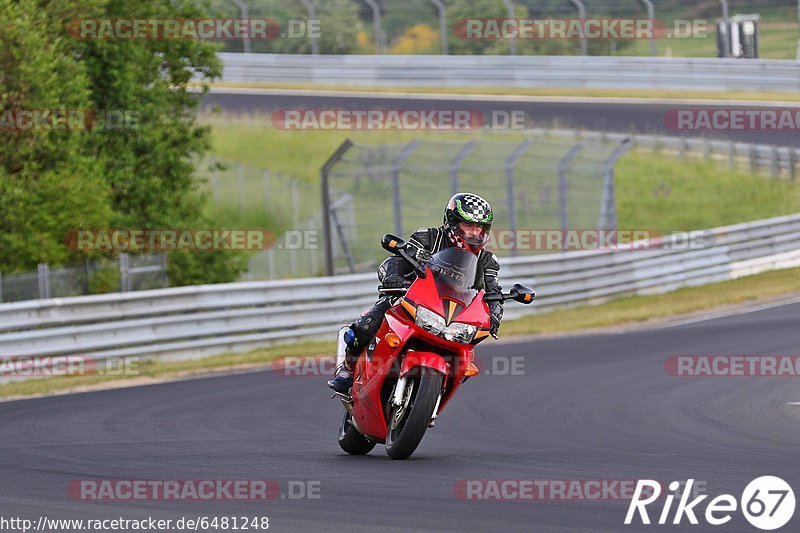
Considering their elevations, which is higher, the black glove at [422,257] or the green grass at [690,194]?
the black glove at [422,257]

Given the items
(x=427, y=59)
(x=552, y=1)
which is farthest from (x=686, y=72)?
(x=427, y=59)

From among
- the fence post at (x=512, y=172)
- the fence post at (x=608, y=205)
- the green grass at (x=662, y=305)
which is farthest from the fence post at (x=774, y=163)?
the fence post at (x=512, y=172)

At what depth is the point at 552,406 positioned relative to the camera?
1266 centimetres

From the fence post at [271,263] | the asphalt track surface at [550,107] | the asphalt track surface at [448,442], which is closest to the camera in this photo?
the asphalt track surface at [448,442]

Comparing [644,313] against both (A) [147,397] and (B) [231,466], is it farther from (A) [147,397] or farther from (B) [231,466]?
(B) [231,466]

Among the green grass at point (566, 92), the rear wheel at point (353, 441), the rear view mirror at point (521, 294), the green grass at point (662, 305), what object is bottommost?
the green grass at point (662, 305)

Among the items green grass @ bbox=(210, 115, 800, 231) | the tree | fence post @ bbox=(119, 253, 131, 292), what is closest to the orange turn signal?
fence post @ bbox=(119, 253, 131, 292)

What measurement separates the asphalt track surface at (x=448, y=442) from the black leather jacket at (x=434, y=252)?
1.15 m

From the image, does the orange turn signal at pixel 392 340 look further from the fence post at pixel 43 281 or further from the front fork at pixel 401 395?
the fence post at pixel 43 281

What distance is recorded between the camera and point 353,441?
957cm

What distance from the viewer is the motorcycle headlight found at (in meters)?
8.33

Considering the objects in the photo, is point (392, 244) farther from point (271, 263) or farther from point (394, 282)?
point (271, 263)

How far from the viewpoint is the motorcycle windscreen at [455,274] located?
27.8 ft

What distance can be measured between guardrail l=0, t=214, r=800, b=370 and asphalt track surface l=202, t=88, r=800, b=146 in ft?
32.1
